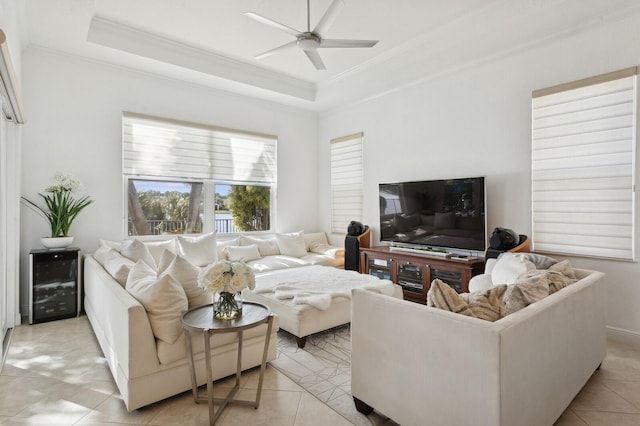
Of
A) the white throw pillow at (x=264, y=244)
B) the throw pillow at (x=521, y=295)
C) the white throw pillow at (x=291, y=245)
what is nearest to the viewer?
the throw pillow at (x=521, y=295)

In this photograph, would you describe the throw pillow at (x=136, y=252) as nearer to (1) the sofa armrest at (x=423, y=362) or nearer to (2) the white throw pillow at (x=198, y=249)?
(2) the white throw pillow at (x=198, y=249)

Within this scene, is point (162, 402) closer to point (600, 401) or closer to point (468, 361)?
point (468, 361)

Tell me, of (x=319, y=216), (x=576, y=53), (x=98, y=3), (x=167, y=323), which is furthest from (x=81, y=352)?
(x=576, y=53)

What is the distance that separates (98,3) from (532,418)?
179 inches

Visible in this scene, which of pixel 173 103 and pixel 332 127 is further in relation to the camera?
pixel 332 127

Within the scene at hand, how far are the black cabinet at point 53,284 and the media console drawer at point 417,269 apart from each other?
3450 mm

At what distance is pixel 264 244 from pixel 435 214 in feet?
8.30

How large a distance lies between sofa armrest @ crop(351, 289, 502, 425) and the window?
3.67 m

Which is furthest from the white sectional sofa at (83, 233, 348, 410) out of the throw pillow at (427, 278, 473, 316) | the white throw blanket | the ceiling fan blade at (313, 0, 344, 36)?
the ceiling fan blade at (313, 0, 344, 36)

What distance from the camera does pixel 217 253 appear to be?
4.72 m

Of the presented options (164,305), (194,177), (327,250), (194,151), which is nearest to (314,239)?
(327,250)

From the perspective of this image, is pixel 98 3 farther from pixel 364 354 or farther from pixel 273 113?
pixel 364 354

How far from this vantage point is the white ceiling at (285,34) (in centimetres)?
322

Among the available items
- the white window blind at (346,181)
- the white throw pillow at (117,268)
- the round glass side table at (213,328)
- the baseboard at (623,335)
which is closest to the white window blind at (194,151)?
the white window blind at (346,181)
